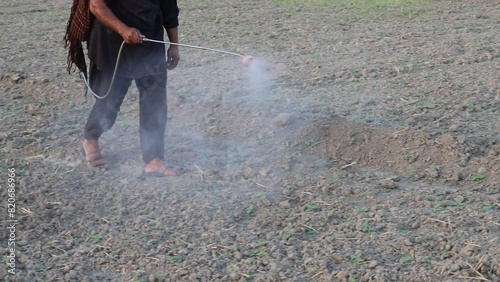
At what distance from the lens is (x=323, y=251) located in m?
4.12

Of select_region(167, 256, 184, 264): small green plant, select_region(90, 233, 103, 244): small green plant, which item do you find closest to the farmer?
select_region(90, 233, 103, 244): small green plant

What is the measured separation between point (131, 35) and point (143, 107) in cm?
53

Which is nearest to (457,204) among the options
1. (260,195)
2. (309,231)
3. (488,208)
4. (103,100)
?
(488,208)

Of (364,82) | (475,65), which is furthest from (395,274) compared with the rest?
(475,65)

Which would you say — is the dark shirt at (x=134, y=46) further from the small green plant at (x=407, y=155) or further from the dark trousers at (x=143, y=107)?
the small green plant at (x=407, y=155)

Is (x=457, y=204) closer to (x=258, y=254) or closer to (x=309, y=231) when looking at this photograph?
(x=309, y=231)

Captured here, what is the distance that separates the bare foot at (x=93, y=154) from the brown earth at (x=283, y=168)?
7 centimetres

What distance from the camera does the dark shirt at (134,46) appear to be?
4809mm

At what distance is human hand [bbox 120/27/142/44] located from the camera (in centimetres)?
471

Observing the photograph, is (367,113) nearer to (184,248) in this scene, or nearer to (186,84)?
(186,84)

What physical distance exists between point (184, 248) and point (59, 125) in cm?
226

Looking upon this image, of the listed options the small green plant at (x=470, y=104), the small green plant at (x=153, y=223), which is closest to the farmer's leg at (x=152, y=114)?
the small green plant at (x=153, y=223)

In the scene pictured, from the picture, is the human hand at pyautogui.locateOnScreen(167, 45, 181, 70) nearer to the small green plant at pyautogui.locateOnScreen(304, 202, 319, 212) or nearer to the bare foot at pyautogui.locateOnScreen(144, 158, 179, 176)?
the bare foot at pyautogui.locateOnScreen(144, 158, 179, 176)

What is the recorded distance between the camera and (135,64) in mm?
4930
